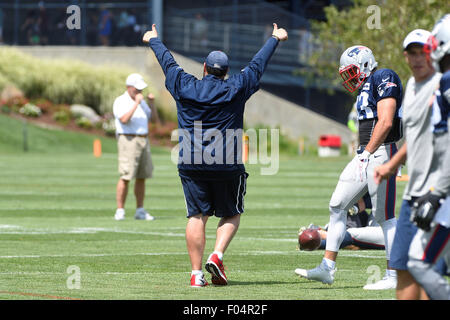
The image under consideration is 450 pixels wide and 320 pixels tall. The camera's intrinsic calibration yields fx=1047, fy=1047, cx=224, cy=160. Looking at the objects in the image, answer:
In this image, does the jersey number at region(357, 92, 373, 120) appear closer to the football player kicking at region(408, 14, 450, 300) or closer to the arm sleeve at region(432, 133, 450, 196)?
the football player kicking at region(408, 14, 450, 300)

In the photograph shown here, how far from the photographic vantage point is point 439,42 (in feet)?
20.9

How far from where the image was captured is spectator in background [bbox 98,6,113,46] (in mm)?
46334

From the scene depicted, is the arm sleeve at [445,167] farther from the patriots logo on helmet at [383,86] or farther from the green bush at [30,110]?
the green bush at [30,110]

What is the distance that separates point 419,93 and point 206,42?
127ft

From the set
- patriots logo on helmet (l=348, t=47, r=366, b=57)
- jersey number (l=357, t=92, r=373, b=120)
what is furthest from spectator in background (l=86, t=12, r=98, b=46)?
jersey number (l=357, t=92, r=373, b=120)

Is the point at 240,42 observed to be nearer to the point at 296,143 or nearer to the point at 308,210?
the point at 296,143

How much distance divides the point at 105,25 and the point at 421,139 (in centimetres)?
A: 4102

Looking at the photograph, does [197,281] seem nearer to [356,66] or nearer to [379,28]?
[356,66]

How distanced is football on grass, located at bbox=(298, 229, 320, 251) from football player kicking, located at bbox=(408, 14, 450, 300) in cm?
443

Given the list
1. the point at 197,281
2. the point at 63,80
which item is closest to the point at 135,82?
the point at 197,281

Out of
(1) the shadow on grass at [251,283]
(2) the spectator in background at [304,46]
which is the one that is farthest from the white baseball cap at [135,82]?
(2) the spectator in background at [304,46]

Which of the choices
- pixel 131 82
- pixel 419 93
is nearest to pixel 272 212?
pixel 131 82

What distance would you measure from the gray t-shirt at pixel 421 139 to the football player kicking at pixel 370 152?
227 centimetres

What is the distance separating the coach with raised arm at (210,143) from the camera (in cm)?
898
